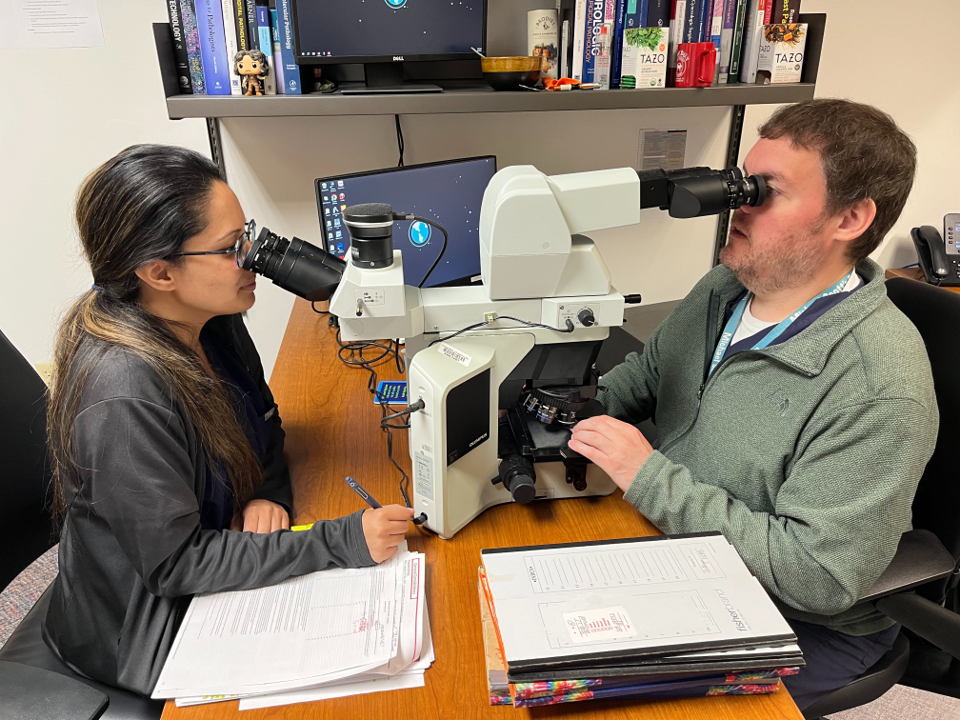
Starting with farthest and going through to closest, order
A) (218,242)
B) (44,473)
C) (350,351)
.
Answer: (350,351), (44,473), (218,242)

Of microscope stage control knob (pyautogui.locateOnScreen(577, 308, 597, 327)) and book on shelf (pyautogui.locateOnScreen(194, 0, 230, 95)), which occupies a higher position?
book on shelf (pyautogui.locateOnScreen(194, 0, 230, 95))

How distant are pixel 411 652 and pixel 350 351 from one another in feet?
3.58

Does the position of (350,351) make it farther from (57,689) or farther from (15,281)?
(15,281)

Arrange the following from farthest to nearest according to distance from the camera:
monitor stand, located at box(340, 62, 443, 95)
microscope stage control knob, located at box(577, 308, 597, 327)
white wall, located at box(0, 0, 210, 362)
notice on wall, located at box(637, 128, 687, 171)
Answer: notice on wall, located at box(637, 128, 687, 171), white wall, located at box(0, 0, 210, 362), monitor stand, located at box(340, 62, 443, 95), microscope stage control knob, located at box(577, 308, 597, 327)

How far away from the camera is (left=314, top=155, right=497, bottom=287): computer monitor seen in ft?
5.82

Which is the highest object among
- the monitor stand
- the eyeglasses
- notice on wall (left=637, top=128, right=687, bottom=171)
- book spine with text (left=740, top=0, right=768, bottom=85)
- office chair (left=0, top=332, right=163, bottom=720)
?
book spine with text (left=740, top=0, right=768, bottom=85)

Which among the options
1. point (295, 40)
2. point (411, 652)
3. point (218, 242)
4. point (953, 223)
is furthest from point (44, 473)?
point (953, 223)

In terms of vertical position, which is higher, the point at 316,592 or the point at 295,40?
the point at 295,40

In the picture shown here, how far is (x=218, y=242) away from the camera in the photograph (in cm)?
108

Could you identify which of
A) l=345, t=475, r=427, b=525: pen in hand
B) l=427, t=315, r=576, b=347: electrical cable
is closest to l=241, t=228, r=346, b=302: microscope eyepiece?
l=427, t=315, r=576, b=347: electrical cable

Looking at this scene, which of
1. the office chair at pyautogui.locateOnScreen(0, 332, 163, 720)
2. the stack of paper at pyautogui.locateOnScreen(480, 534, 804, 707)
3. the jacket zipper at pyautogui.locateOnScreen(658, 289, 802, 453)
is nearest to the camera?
the stack of paper at pyautogui.locateOnScreen(480, 534, 804, 707)

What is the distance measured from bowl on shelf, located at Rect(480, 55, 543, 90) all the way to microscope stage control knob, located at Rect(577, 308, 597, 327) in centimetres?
108

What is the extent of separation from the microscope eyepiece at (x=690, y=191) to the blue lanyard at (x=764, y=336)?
0.25 meters

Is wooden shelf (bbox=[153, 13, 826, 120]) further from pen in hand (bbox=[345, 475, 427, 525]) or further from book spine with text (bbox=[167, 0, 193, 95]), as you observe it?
pen in hand (bbox=[345, 475, 427, 525])
